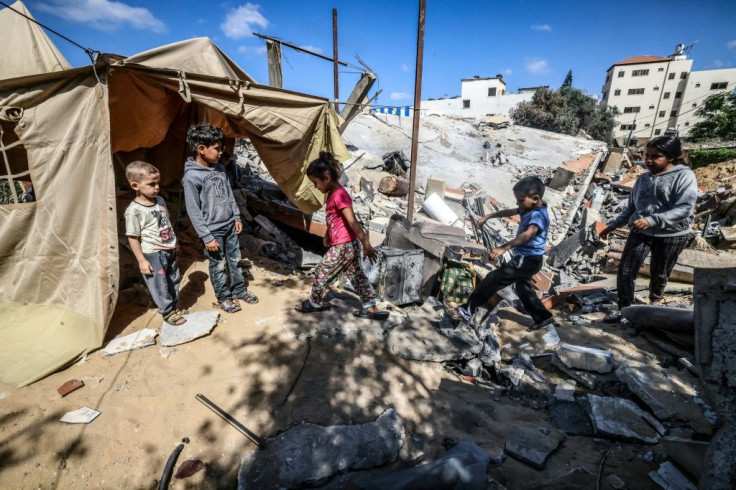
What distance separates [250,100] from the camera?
3.28m

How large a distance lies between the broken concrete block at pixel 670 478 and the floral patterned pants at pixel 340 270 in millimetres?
2258

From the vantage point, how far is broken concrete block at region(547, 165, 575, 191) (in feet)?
34.8

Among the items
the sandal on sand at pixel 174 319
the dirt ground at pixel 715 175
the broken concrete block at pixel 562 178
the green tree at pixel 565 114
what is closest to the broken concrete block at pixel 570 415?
the sandal on sand at pixel 174 319

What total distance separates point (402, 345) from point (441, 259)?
1422 millimetres

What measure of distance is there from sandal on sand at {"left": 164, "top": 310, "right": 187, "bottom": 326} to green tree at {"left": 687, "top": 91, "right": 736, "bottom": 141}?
3454cm

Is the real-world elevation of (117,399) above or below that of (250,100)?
below

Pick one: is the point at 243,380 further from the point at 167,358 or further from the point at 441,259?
the point at 441,259

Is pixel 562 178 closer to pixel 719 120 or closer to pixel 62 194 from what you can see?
pixel 62 194

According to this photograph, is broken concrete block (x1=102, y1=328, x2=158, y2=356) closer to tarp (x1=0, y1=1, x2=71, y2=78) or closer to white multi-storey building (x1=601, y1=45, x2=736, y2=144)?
tarp (x1=0, y1=1, x2=71, y2=78)

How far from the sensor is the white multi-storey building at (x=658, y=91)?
3203 cm

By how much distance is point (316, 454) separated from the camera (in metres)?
1.87

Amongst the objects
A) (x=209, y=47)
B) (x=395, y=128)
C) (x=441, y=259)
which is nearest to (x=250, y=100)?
(x=209, y=47)

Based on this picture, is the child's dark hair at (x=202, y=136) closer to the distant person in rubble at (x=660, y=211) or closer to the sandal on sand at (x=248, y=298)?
the sandal on sand at (x=248, y=298)

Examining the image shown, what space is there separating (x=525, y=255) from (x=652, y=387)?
53.4 inches
